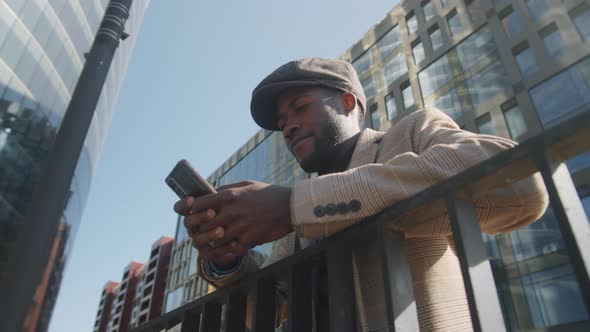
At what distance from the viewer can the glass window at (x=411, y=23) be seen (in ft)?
67.3

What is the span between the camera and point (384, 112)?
2000 centimetres

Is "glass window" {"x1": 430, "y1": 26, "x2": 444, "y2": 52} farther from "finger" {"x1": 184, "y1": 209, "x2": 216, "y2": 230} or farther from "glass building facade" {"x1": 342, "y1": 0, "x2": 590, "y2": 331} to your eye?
"finger" {"x1": 184, "y1": 209, "x2": 216, "y2": 230}

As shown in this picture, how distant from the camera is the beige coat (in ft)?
3.44

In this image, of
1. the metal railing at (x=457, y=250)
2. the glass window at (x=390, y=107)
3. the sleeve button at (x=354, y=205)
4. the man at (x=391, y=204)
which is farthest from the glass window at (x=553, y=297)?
the sleeve button at (x=354, y=205)

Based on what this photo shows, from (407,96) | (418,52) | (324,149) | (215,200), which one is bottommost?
(215,200)

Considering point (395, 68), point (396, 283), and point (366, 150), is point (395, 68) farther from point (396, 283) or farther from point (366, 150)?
point (396, 283)

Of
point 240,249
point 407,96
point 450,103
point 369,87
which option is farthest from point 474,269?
point 369,87

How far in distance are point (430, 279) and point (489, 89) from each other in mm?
16390

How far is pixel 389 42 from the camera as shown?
21688 mm

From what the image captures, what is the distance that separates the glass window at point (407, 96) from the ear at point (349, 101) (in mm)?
17590

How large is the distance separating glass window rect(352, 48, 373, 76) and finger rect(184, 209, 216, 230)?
22.1m

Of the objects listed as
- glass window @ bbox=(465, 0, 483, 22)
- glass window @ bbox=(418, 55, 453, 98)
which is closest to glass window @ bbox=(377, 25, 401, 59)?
glass window @ bbox=(418, 55, 453, 98)

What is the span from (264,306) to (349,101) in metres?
1.15

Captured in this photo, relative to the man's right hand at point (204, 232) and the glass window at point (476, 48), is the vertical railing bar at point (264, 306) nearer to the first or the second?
the man's right hand at point (204, 232)
